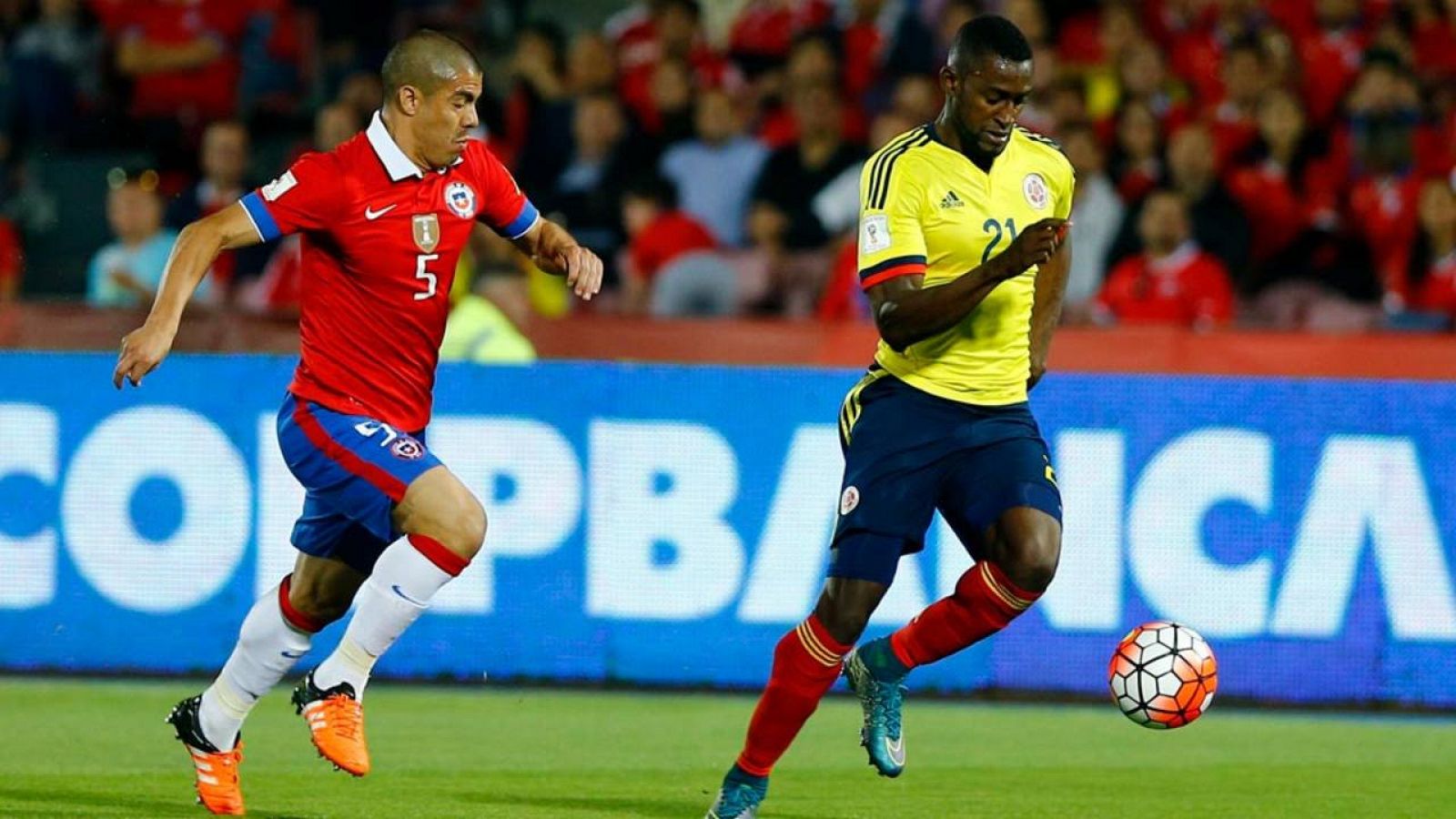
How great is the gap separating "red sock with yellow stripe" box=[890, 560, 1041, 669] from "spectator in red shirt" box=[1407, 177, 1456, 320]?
572 cm

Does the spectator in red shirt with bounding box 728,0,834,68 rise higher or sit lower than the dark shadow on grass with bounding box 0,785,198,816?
higher

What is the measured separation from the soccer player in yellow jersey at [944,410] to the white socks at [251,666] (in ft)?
4.82

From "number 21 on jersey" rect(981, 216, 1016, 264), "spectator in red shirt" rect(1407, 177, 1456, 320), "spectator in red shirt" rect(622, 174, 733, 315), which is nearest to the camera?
"number 21 on jersey" rect(981, 216, 1016, 264)

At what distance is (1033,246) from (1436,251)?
21.0 ft

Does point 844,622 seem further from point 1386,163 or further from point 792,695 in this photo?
point 1386,163

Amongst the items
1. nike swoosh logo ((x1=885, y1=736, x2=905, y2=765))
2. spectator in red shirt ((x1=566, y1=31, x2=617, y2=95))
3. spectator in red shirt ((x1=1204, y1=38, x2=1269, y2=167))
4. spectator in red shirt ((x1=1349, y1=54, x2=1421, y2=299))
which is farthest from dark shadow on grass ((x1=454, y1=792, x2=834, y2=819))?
spectator in red shirt ((x1=566, y1=31, x2=617, y2=95))

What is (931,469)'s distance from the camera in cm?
702

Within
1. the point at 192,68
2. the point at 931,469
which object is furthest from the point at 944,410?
the point at 192,68

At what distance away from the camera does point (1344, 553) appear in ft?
34.1

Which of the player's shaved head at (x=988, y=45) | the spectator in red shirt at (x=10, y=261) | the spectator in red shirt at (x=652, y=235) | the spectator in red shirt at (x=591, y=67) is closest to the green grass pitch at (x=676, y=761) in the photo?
the player's shaved head at (x=988, y=45)

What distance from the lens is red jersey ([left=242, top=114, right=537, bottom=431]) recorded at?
23.1 ft

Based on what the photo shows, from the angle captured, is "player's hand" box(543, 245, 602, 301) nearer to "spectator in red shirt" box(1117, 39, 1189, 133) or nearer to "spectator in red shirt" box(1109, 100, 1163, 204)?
"spectator in red shirt" box(1109, 100, 1163, 204)

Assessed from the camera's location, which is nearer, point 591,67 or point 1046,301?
point 1046,301

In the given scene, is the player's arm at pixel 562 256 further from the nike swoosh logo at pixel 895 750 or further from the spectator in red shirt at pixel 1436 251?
the spectator in red shirt at pixel 1436 251
